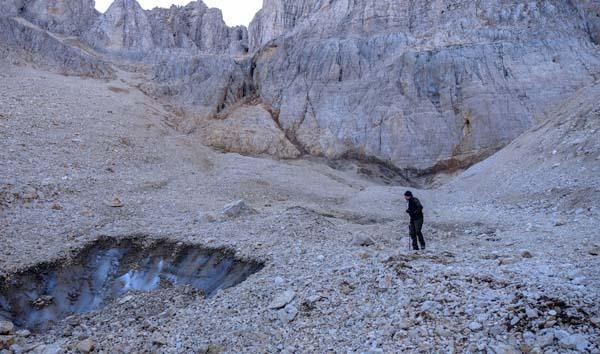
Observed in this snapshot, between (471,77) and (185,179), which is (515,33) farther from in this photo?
(185,179)

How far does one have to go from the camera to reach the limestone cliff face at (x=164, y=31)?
5369 cm

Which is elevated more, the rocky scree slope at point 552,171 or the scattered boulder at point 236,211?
the rocky scree slope at point 552,171

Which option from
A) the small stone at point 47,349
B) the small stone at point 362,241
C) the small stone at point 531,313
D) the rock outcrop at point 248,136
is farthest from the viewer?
the rock outcrop at point 248,136

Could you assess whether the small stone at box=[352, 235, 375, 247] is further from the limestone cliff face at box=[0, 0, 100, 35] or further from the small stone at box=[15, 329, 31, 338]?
the limestone cliff face at box=[0, 0, 100, 35]

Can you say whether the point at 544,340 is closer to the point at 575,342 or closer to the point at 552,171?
the point at 575,342

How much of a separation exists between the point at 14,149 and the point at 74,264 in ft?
34.2

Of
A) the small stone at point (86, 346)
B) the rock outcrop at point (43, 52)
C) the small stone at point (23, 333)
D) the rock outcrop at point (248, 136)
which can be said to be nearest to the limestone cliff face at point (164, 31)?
the rock outcrop at point (43, 52)

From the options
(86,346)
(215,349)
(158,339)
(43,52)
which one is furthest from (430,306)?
Result: (43,52)

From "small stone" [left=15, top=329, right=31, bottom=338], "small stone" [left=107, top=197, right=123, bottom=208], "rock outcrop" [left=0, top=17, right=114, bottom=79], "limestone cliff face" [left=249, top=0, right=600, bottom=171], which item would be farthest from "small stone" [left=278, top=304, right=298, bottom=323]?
"rock outcrop" [left=0, top=17, right=114, bottom=79]

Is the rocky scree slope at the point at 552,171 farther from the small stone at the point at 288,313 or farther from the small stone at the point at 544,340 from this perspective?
the small stone at the point at 288,313

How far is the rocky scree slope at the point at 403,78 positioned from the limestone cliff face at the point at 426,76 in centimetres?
9

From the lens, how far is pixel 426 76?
34.2 m

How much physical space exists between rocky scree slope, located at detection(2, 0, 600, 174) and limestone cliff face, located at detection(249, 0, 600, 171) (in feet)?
0.30

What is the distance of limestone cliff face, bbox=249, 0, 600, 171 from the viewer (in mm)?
31328
